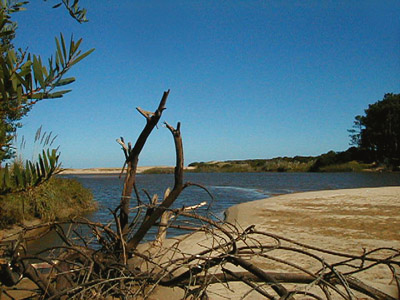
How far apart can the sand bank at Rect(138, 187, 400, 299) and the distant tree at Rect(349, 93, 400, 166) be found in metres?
31.7

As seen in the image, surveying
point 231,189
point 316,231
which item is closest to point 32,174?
point 316,231

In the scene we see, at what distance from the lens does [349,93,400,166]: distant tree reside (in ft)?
137

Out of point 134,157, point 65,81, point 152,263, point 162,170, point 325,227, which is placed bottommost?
point 325,227

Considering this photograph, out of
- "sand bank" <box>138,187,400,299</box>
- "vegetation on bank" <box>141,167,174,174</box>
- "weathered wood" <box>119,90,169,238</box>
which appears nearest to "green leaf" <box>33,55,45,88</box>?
"weathered wood" <box>119,90,169,238</box>

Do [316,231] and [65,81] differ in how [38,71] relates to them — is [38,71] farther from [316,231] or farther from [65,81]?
[316,231]

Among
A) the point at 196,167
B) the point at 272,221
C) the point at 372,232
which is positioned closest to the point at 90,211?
the point at 272,221

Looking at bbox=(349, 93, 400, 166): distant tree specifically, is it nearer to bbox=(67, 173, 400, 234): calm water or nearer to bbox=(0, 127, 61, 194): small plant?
bbox=(67, 173, 400, 234): calm water

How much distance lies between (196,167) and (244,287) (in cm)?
7316

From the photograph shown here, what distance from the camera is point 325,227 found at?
802 cm

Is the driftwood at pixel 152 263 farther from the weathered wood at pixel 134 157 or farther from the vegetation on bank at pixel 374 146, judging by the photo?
the vegetation on bank at pixel 374 146

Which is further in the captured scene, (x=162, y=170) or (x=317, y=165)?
(x=162, y=170)

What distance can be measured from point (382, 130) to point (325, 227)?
39.3m

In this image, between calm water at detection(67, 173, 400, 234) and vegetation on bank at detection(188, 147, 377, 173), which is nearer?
calm water at detection(67, 173, 400, 234)

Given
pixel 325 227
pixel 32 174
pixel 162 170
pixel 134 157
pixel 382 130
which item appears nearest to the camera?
pixel 32 174
